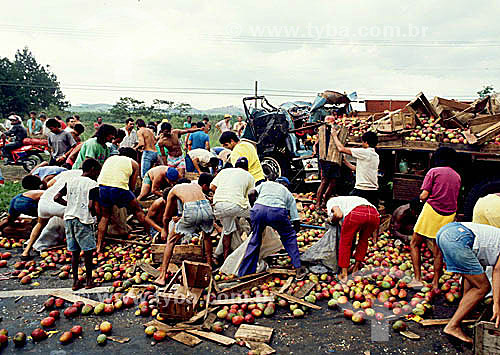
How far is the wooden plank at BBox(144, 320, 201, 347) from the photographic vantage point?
393cm

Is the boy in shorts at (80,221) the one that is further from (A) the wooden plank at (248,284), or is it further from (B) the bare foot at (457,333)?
(B) the bare foot at (457,333)

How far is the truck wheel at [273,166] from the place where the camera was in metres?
10.2

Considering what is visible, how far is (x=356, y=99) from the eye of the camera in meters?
13.0

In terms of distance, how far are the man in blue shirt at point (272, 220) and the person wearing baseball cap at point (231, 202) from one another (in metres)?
0.34

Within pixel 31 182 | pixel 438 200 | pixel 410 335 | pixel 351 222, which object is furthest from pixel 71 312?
pixel 438 200

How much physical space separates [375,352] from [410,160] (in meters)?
4.81

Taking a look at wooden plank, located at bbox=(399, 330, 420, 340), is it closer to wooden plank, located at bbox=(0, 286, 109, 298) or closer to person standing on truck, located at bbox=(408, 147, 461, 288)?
person standing on truck, located at bbox=(408, 147, 461, 288)

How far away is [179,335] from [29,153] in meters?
12.0

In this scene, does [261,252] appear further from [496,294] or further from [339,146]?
[496,294]

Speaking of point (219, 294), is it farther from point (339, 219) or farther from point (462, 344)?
point (462, 344)

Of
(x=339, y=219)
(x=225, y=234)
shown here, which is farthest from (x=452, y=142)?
(x=225, y=234)

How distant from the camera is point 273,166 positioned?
1026cm

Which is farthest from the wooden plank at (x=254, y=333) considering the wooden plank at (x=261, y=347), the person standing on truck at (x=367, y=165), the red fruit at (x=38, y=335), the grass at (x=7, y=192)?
the grass at (x=7, y=192)

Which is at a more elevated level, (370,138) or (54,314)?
(370,138)
